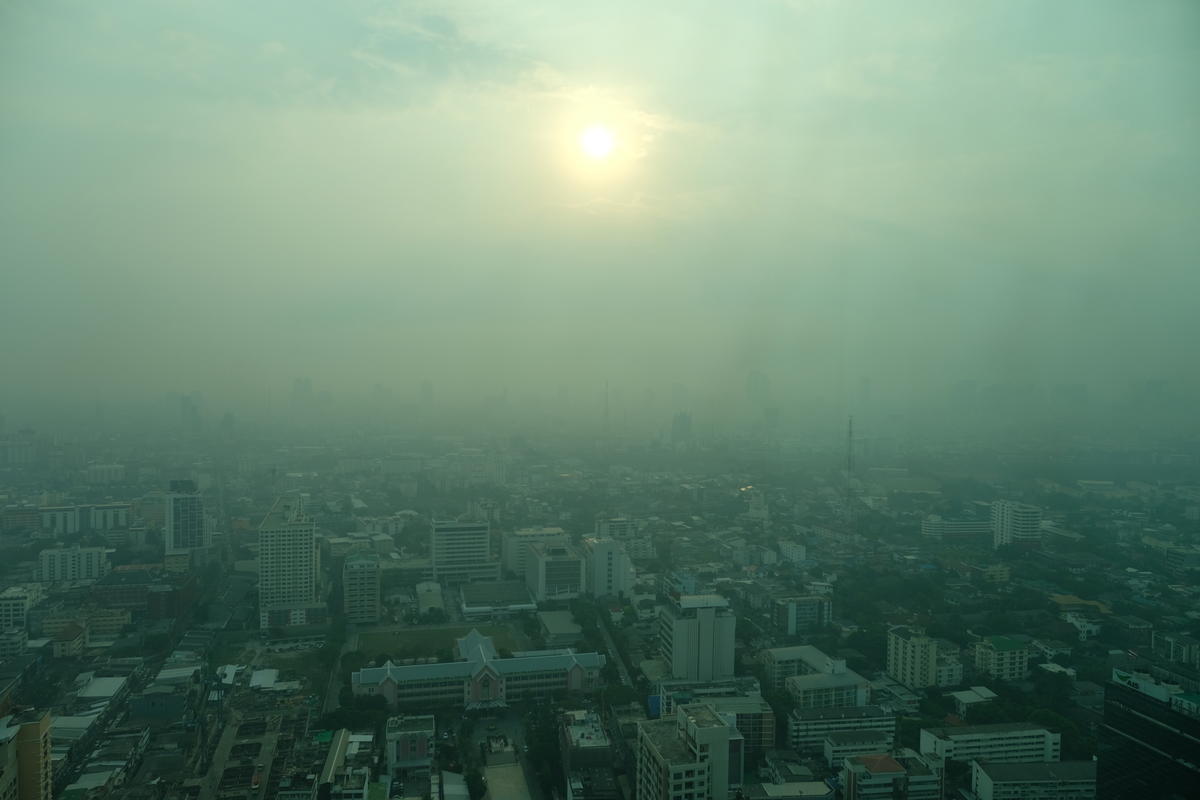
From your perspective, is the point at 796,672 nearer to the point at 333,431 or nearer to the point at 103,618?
the point at 103,618

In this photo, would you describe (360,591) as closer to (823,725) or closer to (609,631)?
(609,631)

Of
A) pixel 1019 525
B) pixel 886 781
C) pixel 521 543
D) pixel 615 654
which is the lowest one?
pixel 615 654

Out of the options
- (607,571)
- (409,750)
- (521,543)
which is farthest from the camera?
(521,543)

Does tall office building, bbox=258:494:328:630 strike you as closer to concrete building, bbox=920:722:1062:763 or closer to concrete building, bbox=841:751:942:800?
concrete building, bbox=841:751:942:800

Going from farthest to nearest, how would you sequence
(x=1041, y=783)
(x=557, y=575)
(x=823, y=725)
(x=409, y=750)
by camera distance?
(x=557, y=575)
(x=823, y=725)
(x=409, y=750)
(x=1041, y=783)

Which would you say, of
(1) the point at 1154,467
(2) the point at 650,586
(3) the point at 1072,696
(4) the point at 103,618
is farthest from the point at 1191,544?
(4) the point at 103,618

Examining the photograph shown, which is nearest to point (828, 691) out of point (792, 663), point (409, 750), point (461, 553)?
point (792, 663)

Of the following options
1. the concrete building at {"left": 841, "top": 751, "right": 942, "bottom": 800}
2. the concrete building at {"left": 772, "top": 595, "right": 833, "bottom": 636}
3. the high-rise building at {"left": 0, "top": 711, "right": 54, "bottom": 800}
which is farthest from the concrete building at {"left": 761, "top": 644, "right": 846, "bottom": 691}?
the high-rise building at {"left": 0, "top": 711, "right": 54, "bottom": 800}
